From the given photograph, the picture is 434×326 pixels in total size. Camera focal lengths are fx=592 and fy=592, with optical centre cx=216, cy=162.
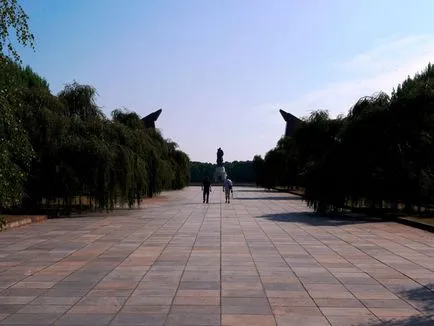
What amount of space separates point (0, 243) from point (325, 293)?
854 centimetres

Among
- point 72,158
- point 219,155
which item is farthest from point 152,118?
point 72,158

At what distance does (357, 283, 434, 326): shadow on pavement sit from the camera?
6.41m

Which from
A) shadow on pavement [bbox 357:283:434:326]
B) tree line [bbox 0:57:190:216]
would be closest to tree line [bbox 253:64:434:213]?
tree line [bbox 0:57:190:216]

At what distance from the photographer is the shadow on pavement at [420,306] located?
6.41 metres

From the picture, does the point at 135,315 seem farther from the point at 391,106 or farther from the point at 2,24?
the point at 391,106

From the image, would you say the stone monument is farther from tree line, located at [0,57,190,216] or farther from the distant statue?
tree line, located at [0,57,190,216]

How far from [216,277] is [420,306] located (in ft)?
10.5

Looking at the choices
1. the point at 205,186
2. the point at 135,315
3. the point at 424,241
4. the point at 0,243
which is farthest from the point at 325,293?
the point at 205,186

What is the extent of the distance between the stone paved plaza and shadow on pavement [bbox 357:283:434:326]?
0.01 m

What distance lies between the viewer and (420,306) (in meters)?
7.24

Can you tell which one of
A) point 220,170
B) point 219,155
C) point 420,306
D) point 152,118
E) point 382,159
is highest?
point 152,118

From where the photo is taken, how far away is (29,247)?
12961mm

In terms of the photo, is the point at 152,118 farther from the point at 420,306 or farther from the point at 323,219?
the point at 420,306

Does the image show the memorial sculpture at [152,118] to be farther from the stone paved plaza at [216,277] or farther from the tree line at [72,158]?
the stone paved plaza at [216,277]
